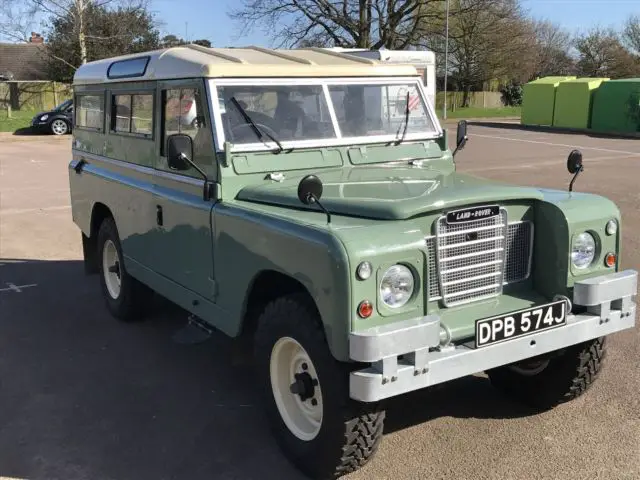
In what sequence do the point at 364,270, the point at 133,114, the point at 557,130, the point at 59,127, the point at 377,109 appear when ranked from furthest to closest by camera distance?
the point at 557,130, the point at 59,127, the point at 133,114, the point at 377,109, the point at 364,270

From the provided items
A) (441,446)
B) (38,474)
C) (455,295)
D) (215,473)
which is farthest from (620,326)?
(38,474)

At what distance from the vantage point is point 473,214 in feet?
11.2

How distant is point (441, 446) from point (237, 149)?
2.10 meters

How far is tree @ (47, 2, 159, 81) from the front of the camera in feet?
118

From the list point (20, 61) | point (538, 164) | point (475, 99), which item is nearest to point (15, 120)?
point (538, 164)

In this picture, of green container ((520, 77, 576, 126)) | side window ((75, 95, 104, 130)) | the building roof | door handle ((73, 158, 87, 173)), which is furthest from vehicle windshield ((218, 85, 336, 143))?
the building roof

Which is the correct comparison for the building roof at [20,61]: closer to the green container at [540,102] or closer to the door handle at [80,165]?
the green container at [540,102]

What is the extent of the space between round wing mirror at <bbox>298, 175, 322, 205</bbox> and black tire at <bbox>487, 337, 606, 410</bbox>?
1684 mm

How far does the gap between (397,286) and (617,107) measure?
2660cm

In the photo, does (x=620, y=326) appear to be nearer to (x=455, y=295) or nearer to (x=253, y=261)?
(x=455, y=295)

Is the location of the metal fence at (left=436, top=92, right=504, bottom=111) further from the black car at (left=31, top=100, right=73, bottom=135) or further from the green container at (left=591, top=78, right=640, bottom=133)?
the black car at (left=31, top=100, right=73, bottom=135)

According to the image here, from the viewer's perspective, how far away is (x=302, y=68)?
4.40m

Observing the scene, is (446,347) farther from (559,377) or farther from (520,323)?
(559,377)

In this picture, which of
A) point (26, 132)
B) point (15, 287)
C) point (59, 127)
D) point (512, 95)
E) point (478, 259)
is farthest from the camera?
point (512, 95)
